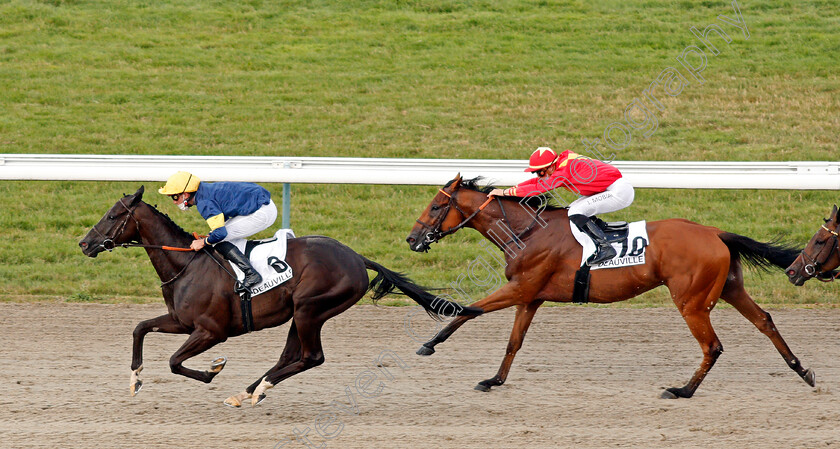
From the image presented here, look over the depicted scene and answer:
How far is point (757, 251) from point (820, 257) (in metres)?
0.38

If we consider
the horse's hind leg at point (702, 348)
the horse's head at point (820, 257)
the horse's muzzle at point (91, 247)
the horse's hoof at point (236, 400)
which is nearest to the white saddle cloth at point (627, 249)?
the horse's hind leg at point (702, 348)

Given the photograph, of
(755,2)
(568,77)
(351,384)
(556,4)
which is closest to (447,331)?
(351,384)

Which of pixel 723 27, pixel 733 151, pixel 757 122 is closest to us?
pixel 733 151

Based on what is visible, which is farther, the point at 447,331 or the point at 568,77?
the point at 568,77

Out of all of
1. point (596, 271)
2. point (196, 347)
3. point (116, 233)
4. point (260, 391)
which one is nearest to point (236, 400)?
point (260, 391)

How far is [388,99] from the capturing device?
14.8 meters

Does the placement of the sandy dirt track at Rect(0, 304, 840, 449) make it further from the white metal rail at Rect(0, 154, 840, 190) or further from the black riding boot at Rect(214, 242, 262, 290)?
the white metal rail at Rect(0, 154, 840, 190)

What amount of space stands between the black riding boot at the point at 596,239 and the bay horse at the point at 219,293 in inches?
58.0

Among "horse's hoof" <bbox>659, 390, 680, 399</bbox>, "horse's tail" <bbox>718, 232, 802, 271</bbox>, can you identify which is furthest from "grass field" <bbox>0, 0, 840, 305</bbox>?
"horse's hoof" <bbox>659, 390, 680, 399</bbox>

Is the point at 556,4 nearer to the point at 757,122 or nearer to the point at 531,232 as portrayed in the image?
the point at 757,122

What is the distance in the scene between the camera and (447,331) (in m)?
6.20

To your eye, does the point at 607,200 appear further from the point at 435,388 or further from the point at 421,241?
the point at 435,388

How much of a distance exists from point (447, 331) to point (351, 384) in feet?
2.39

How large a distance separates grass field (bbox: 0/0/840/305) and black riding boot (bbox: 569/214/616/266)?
2754 mm
